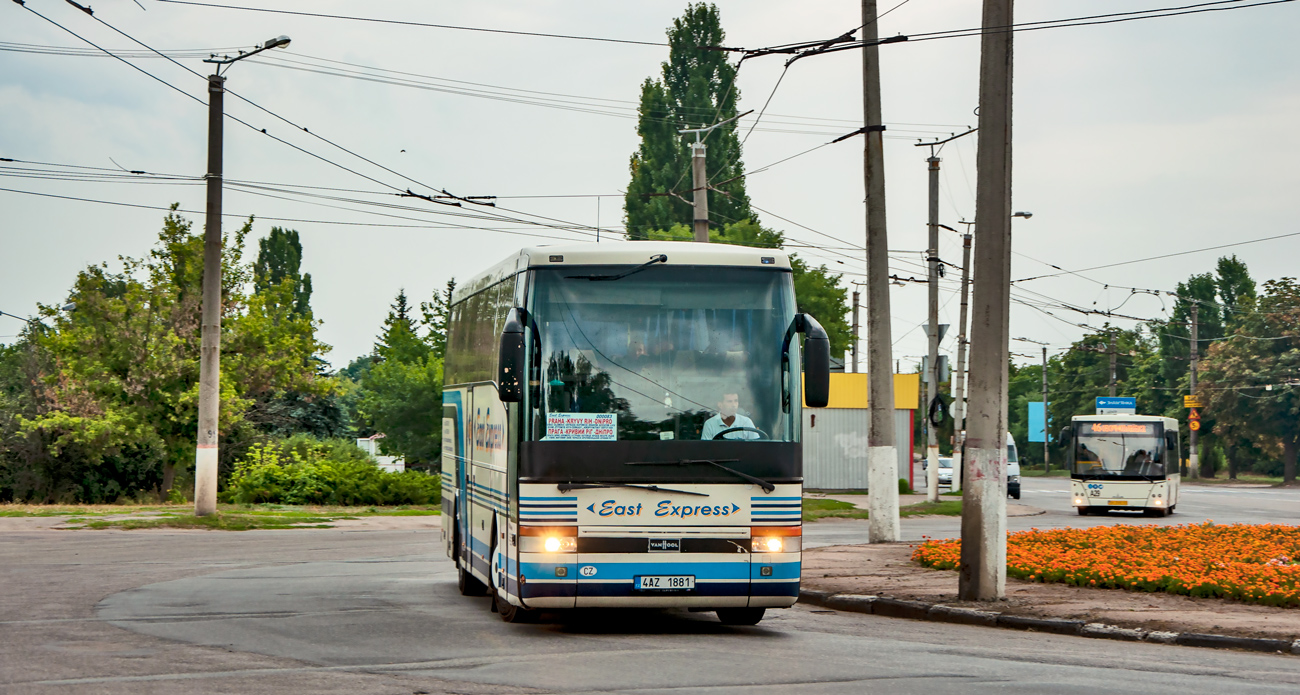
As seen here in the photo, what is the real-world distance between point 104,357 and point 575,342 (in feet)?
86.4

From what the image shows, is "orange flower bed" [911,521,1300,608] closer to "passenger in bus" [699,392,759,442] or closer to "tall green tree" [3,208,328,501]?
"passenger in bus" [699,392,759,442]

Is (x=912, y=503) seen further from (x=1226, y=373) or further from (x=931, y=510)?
(x=1226, y=373)

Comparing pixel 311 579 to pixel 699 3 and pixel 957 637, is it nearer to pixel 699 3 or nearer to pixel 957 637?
pixel 957 637

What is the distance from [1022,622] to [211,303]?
695 inches

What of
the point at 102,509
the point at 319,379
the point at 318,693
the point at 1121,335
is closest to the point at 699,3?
the point at 319,379

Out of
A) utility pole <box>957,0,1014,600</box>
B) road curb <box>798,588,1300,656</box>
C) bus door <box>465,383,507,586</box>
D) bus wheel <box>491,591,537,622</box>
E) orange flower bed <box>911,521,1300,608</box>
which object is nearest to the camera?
road curb <box>798,588,1300,656</box>

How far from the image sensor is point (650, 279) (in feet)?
36.9

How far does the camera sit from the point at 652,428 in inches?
431

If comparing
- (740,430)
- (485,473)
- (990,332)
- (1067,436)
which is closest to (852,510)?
(1067,436)

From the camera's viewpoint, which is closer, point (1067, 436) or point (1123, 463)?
point (1123, 463)

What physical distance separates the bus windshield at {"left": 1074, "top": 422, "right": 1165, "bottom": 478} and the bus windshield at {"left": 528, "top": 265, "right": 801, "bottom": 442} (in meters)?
29.1

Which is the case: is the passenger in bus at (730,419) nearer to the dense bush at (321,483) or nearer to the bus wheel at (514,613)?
the bus wheel at (514,613)

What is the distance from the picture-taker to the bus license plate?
10.9 m

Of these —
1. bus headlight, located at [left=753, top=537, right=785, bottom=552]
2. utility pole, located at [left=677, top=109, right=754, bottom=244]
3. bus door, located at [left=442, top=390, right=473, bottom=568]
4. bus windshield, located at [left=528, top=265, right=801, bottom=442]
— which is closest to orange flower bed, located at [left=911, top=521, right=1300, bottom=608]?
bus headlight, located at [left=753, top=537, right=785, bottom=552]
